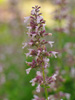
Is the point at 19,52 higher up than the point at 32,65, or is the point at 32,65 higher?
the point at 19,52

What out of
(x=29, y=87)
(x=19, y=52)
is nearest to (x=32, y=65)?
(x=29, y=87)

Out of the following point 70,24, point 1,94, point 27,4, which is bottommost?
point 1,94

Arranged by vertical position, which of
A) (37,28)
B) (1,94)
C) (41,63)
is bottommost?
(41,63)

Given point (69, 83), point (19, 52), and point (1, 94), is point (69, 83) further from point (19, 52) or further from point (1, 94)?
point (19, 52)

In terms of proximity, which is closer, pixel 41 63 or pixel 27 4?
pixel 41 63

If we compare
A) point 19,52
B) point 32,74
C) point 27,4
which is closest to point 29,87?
point 32,74

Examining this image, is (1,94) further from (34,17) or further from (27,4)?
(27,4)

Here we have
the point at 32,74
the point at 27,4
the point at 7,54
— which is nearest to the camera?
the point at 32,74

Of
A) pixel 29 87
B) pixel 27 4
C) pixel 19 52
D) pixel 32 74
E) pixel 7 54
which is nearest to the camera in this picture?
pixel 32 74

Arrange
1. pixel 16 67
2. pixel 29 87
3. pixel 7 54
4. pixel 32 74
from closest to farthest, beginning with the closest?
1. pixel 32 74
2. pixel 29 87
3. pixel 16 67
4. pixel 7 54
